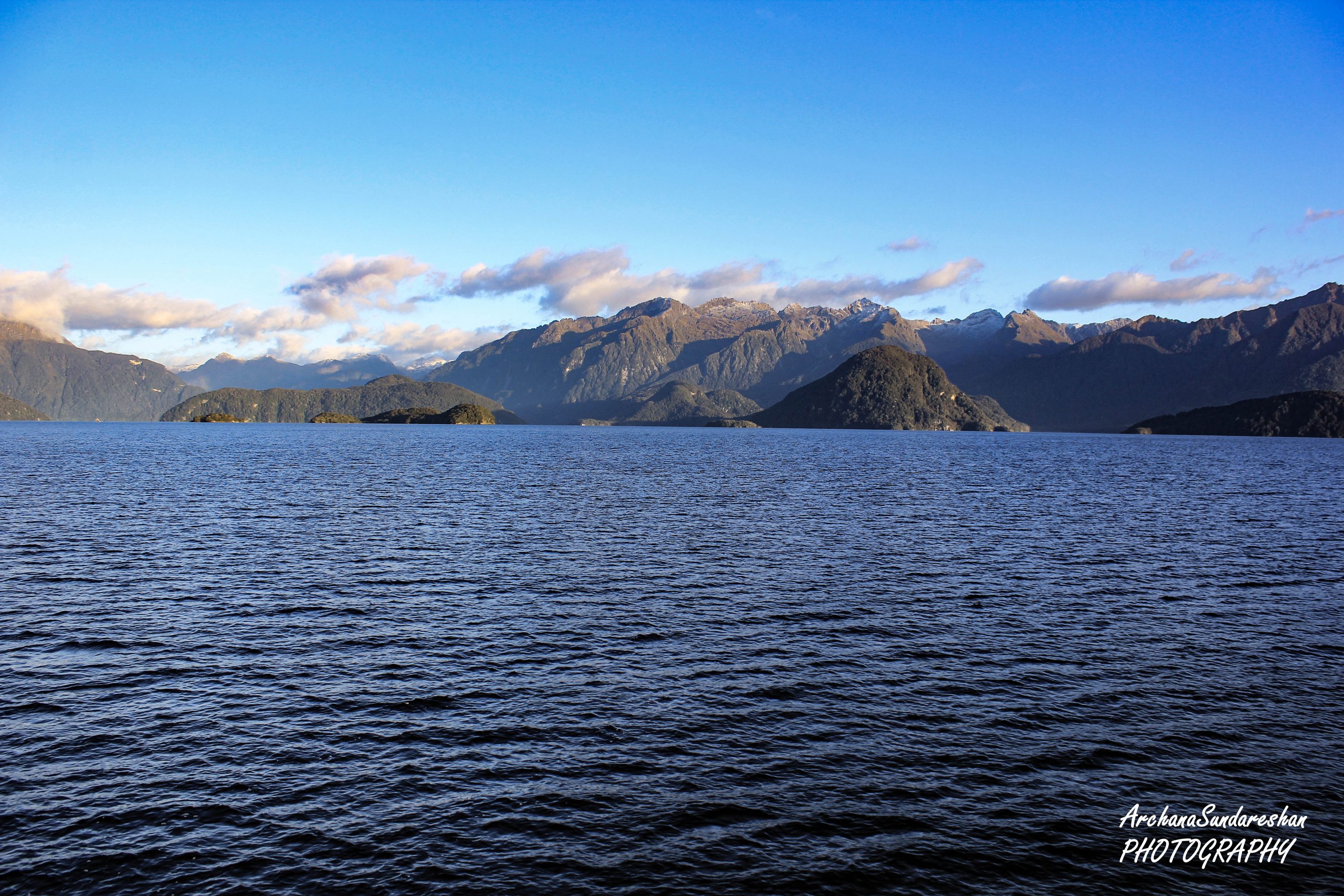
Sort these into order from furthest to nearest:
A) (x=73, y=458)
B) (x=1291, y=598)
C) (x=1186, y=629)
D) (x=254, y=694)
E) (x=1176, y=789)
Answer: (x=73, y=458), (x=1291, y=598), (x=1186, y=629), (x=254, y=694), (x=1176, y=789)

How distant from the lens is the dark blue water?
58.4 feet

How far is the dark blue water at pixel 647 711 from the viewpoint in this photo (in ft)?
58.4


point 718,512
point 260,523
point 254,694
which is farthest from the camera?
point 718,512

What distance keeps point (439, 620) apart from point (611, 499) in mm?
54057

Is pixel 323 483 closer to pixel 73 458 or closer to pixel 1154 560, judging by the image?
pixel 73 458

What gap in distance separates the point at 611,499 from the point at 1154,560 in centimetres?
5456

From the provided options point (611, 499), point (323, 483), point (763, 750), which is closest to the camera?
point (763, 750)

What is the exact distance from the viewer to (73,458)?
153250mm

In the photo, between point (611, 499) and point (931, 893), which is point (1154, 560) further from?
point (611, 499)

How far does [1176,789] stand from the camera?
70.1ft

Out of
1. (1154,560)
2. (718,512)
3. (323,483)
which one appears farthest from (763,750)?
(323,483)

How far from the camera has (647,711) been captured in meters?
26.0

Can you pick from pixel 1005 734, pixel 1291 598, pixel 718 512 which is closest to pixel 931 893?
pixel 1005 734

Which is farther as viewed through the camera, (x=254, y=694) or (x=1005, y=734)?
(x=254, y=694)
